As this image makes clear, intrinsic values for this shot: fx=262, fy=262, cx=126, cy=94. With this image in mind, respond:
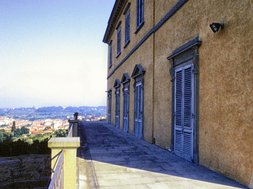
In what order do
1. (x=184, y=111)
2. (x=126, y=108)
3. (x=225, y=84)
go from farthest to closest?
1. (x=126, y=108)
2. (x=184, y=111)
3. (x=225, y=84)

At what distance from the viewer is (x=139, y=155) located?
25.5ft

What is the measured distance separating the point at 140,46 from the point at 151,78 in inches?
96.7

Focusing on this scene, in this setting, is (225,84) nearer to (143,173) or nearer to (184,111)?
(184,111)

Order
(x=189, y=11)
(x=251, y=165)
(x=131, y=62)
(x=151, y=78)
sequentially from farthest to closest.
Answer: (x=131, y=62)
(x=151, y=78)
(x=189, y=11)
(x=251, y=165)

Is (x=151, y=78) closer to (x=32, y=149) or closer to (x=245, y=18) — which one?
(x=245, y=18)

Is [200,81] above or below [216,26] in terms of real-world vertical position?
below

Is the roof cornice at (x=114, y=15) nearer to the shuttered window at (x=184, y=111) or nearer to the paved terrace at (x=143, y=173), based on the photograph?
the shuttered window at (x=184, y=111)

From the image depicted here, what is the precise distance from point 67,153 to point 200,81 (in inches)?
149

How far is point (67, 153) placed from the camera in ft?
14.0

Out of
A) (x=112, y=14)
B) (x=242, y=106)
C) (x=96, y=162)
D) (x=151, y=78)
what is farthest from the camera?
(x=112, y=14)

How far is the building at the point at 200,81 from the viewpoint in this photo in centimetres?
486

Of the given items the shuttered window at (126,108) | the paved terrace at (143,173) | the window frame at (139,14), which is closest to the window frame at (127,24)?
the window frame at (139,14)

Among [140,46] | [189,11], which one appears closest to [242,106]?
[189,11]

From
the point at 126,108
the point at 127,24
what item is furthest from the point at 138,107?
the point at 127,24
